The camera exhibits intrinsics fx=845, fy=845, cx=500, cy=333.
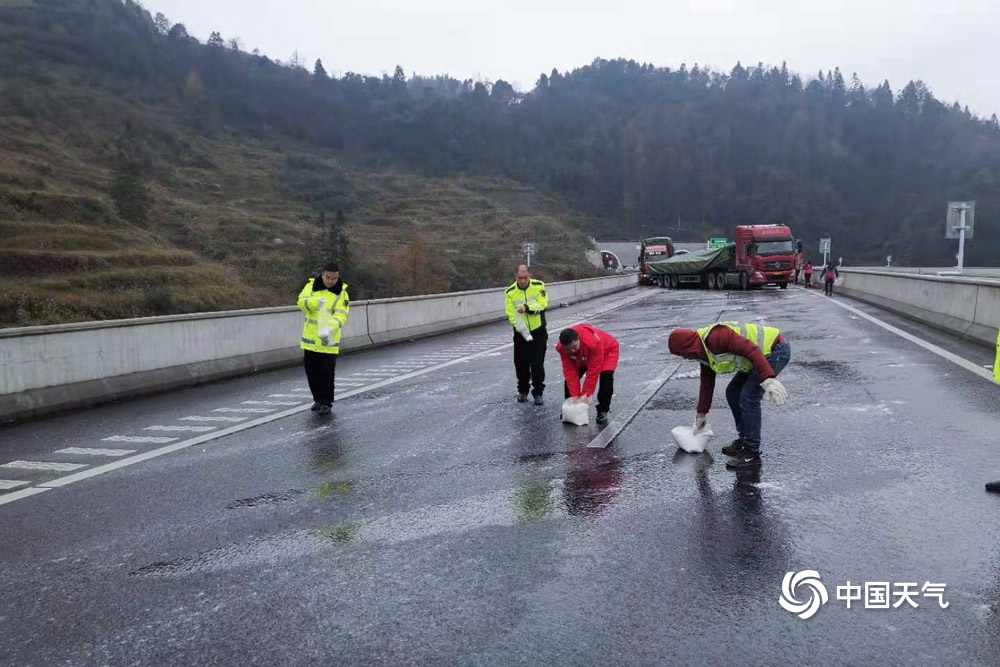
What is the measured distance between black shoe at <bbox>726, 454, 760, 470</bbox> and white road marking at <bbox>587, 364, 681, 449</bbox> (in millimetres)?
1170

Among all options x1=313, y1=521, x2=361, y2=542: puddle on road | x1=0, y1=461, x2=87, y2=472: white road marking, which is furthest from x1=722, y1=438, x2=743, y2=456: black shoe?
x1=0, y1=461, x2=87, y2=472: white road marking

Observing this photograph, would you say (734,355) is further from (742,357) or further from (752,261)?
(752,261)

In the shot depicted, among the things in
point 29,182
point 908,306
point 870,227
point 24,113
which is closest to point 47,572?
point 908,306

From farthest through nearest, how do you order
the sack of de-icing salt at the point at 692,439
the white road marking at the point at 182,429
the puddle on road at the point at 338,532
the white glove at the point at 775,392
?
1. the white road marking at the point at 182,429
2. the sack of de-icing salt at the point at 692,439
3. the white glove at the point at 775,392
4. the puddle on road at the point at 338,532

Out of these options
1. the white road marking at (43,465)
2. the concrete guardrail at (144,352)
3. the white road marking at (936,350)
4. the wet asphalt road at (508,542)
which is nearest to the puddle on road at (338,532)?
the wet asphalt road at (508,542)

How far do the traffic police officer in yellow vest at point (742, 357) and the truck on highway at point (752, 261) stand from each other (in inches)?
1320

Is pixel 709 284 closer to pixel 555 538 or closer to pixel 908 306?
pixel 908 306

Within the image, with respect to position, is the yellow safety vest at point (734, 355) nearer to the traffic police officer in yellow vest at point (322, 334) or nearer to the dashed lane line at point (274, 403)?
the traffic police officer in yellow vest at point (322, 334)

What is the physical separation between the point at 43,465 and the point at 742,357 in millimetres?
5764

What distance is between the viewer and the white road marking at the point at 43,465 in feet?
22.8

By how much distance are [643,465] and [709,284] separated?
38478 millimetres

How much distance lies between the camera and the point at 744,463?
627cm

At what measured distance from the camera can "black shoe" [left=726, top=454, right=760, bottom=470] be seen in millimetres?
6199

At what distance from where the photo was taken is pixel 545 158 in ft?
561
